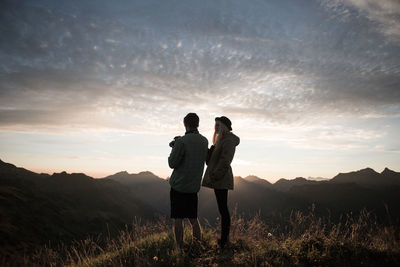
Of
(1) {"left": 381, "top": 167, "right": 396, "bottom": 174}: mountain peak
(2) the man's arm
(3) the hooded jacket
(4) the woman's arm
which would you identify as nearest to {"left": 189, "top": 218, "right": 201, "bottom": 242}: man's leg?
(3) the hooded jacket

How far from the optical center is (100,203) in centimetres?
9819

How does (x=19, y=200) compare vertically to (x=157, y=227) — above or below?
below

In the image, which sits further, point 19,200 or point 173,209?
point 19,200

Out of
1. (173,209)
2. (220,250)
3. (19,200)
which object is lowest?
(19,200)

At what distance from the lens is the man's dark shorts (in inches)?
171

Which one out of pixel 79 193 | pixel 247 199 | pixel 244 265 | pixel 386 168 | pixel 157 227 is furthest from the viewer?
pixel 386 168

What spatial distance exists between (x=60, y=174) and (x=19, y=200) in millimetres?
65839

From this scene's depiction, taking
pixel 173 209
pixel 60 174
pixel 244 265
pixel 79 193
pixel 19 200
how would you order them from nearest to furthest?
pixel 244 265 < pixel 173 209 < pixel 19 200 < pixel 79 193 < pixel 60 174

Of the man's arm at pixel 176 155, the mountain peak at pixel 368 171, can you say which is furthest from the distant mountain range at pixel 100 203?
the man's arm at pixel 176 155

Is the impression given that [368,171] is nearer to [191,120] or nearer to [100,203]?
[100,203]

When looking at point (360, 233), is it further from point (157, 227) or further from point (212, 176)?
point (157, 227)

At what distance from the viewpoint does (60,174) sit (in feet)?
354

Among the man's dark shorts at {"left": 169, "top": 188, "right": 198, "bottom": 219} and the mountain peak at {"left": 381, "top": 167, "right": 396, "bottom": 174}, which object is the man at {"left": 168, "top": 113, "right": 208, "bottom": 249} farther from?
the mountain peak at {"left": 381, "top": 167, "right": 396, "bottom": 174}

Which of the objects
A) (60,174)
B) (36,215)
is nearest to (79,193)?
(60,174)
